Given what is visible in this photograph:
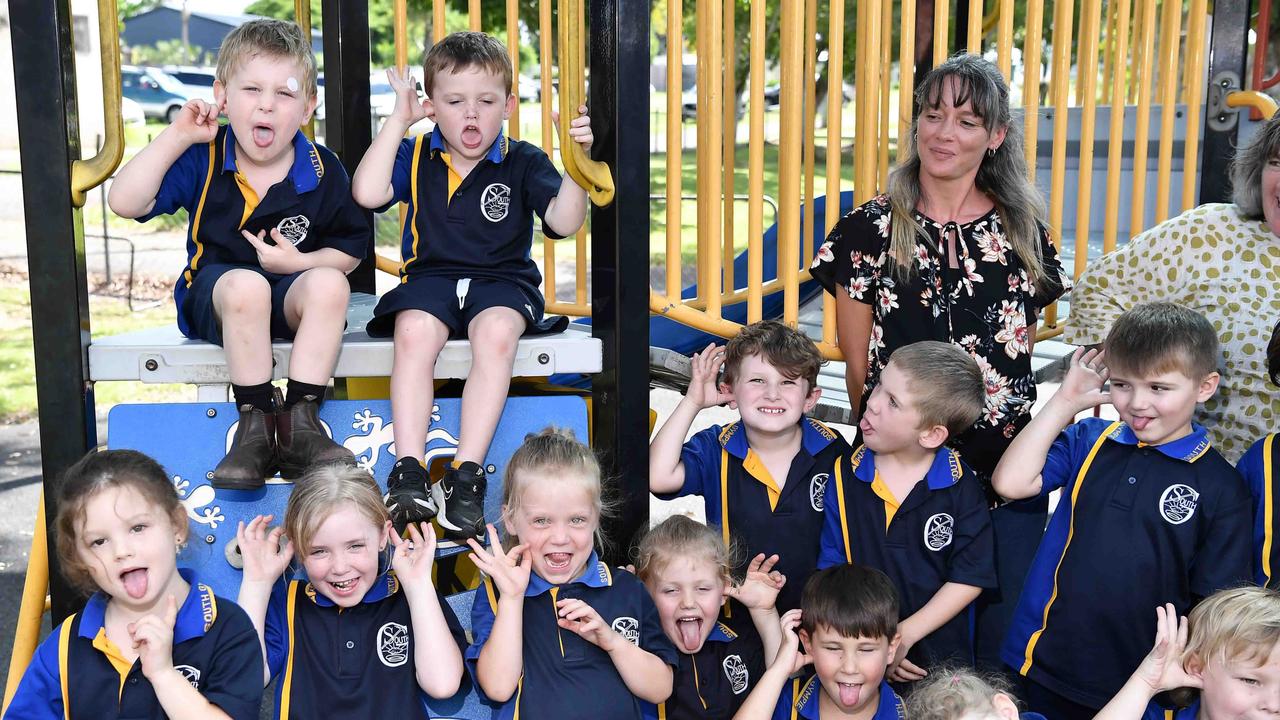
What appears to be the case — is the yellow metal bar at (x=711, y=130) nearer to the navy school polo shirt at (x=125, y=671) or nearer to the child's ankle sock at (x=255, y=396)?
the child's ankle sock at (x=255, y=396)

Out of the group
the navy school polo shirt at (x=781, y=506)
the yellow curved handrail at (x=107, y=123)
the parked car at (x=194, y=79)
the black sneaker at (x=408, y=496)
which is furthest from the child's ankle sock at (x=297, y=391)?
the parked car at (x=194, y=79)

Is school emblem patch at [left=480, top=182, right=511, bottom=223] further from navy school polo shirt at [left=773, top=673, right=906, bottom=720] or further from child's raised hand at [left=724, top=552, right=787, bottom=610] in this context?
navy school polo shirt at [left=773, top=673, right=906, bottom=720]

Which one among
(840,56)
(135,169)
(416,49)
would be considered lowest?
(135,169)

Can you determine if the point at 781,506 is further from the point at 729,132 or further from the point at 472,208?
the point at 729,132

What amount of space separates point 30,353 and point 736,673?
7906 mm

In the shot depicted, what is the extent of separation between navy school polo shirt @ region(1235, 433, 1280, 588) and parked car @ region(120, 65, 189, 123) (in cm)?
2650

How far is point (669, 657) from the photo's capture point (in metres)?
2.68

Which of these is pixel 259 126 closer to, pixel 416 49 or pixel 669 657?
pixel 669 657

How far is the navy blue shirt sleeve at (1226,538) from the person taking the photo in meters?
2.69

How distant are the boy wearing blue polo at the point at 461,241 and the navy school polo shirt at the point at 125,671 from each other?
1.55ft

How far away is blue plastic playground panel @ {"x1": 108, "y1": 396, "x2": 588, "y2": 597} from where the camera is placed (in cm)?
294

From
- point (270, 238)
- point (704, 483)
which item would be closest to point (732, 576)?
point (704, 483)

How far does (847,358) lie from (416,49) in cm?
2550

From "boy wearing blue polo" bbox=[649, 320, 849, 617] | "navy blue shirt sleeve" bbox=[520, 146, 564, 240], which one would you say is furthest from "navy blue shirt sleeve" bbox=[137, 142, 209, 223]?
"boy wearing blue polo" bbox=[649, 320, 849, 617]
